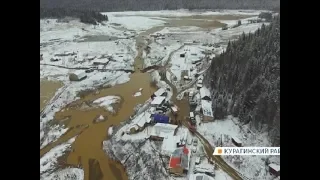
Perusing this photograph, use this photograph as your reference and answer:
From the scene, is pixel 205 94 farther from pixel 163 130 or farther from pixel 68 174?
pixel 68 174

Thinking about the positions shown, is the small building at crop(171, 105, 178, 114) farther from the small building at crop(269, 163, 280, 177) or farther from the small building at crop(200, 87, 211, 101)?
the small building at crop(269, 163, 280, 177)

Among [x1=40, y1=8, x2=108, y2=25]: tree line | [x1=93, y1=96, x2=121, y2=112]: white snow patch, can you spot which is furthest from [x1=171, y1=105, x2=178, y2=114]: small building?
[x1=40, y1=8, x2=108, y2=25]: tree line

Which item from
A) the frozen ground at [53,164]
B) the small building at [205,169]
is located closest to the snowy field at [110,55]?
the frozen ground at [53,164]

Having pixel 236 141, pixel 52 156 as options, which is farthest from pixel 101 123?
pixel 236 141

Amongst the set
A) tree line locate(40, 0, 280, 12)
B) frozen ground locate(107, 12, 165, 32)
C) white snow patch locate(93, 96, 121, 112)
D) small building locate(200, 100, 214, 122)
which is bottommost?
small building locate(200, 100, 214, 122)

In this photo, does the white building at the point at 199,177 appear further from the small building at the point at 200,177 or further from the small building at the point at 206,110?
the small building at the point at 206,110
